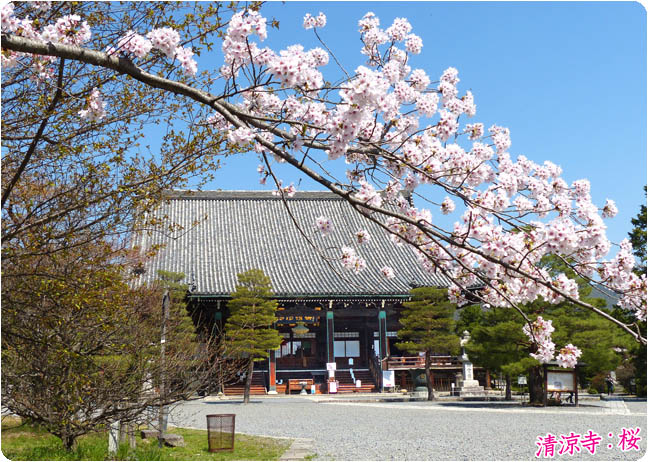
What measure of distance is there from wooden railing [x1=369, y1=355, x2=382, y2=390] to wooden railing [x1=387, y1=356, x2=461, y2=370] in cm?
47

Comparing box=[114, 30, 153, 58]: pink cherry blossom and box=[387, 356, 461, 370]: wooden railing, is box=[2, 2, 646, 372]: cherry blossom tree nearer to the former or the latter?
box=[114, 30, 153, 58]: pink cherry blossom

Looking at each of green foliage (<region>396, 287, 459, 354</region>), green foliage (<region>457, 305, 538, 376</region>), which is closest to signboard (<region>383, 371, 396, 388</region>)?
green foliage (<region>396, 287, 459, 354</region>)

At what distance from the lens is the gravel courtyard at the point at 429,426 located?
9141 millimetres

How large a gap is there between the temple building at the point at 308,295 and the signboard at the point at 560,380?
6.45 m

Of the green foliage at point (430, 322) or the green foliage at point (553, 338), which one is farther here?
the green foliage at point (430, 322)

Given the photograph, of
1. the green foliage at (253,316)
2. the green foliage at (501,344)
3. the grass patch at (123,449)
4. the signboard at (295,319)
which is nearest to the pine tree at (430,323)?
the green foliage at (501,344)

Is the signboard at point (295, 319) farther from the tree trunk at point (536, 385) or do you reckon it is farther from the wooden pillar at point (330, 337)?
the tree trunk at point (536, 385)

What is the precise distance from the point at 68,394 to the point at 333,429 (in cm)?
574

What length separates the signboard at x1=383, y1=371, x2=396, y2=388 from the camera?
23.4 meters

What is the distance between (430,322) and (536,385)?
145 inches

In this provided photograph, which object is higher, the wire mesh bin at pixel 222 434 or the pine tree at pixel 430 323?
the pine tree at pixel 430 323

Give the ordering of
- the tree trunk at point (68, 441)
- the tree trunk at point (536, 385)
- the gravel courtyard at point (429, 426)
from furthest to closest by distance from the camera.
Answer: the tree trunk at point (536, 385) < the gravel courtyard at point (429, 426) < the tree trunk at point (68, 441)

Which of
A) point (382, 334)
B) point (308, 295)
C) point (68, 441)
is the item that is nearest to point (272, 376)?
point (308, 295)

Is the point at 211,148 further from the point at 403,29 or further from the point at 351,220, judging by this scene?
the point at 351,220
